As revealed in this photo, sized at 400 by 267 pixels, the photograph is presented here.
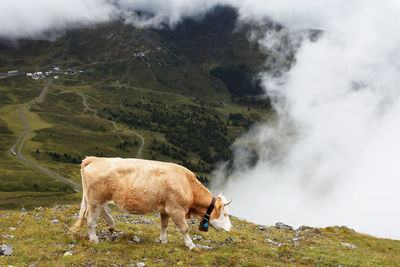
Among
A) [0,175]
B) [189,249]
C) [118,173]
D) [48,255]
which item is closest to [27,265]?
[48,255]

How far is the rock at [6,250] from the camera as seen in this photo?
12023 mm

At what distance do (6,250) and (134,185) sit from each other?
20.4 feet

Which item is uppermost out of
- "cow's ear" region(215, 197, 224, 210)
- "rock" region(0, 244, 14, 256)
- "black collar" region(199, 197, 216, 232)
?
"cow's ear" region(215, 197, 224, 210)

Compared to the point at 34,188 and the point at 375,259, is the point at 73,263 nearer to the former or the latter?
the point at 375,259

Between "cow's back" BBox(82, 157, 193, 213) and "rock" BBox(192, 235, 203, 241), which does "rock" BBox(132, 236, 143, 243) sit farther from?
"rock" BBox(192, 235, 203, 241)

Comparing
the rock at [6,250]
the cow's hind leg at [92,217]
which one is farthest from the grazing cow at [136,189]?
the rock at [6,250]

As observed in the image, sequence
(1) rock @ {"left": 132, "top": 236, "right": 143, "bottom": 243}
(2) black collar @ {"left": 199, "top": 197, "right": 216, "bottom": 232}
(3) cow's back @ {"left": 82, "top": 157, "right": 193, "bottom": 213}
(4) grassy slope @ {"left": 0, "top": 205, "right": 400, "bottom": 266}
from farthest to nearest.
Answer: (1) rock @ {"left": 132, "top": 236, "right": 143, "bottom": 243} → (2) black collar @ {"left": 199, "top": 197, "right": 216, "bottom": 232} → (3) cow's back @ {"left": 82, "top": 157, "right": 193, "bottom": 213} → (4) grassy slope @ {"left": 0, "top": 205, "right": 400, "bottom": 266}

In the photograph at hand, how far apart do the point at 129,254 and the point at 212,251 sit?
4565mm

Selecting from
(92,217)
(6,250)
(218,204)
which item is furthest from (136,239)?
(6,250)

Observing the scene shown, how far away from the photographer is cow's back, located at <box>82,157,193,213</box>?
45.4 feet

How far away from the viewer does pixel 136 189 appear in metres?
13.8

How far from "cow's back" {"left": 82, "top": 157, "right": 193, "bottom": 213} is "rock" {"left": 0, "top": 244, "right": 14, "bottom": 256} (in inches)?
156

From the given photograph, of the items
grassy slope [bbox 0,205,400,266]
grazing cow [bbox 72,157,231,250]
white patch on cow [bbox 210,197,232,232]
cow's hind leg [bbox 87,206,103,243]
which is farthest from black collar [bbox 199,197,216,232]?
cow's hind leg [bbox 87,206,103,243]

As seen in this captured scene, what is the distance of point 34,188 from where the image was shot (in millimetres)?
167250
